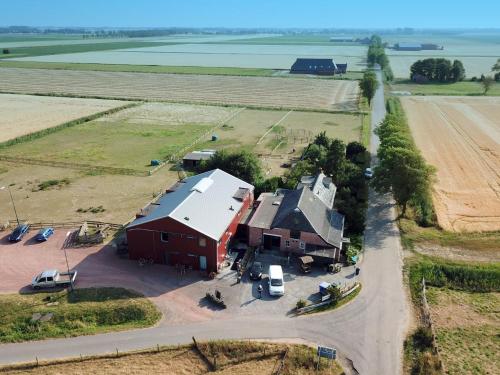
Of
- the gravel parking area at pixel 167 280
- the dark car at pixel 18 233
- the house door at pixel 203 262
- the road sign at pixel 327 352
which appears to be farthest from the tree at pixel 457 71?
the dark car at pixel 18 233

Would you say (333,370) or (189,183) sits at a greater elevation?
(189,183)

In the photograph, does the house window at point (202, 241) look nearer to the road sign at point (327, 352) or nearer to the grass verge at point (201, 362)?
the grass verge at point (201, 362)

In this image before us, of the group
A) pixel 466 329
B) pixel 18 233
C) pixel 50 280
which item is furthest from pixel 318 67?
pixel 50 280

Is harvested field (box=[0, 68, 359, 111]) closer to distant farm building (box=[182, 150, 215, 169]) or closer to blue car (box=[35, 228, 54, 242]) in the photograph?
distant farm building (box=[182, 150, 215, 169])

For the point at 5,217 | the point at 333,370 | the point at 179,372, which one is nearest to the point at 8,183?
the point at 5,217

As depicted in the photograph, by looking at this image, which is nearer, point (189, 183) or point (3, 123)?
point (189, 183)

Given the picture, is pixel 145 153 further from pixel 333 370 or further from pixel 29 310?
pixel 333 370

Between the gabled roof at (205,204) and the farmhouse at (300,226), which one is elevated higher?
the gabled roof at (205,204)
